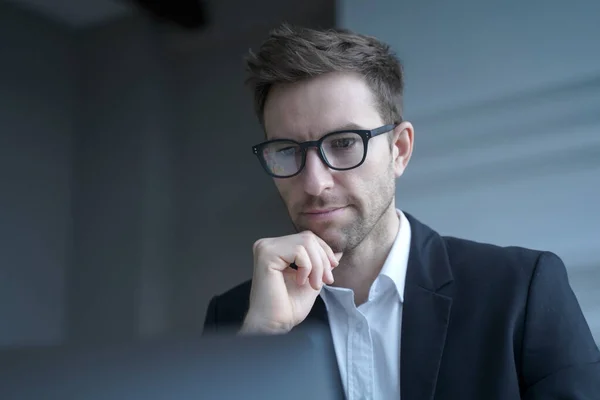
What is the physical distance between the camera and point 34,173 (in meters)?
2.88

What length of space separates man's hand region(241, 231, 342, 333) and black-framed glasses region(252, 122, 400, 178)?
0.53ft

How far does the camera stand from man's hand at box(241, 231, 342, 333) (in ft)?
3.45

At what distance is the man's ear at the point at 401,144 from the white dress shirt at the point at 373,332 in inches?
8.8

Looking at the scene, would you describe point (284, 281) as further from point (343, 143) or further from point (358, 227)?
point (343, 143)

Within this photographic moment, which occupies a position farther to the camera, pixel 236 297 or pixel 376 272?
pixel 236 297

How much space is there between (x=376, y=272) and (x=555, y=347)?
43cm

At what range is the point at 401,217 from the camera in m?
1.33

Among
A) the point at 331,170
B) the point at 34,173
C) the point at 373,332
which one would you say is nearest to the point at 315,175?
the point at 331,170

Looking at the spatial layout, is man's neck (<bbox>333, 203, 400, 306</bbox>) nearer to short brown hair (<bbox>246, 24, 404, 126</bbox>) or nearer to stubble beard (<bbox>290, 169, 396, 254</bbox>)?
stubble beard (<bbox>290, 169, 396, 254</bbox>)

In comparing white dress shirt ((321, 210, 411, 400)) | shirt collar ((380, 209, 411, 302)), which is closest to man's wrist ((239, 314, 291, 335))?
white dress shirt ((321, 210, 411, 400))

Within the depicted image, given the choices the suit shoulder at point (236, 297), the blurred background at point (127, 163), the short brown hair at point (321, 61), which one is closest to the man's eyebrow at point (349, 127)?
the short brown hair at point (321, 61)

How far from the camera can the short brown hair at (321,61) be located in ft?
3.93

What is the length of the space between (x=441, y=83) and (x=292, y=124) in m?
0.98

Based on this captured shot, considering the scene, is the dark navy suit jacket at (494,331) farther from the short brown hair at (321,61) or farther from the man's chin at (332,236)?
the short brown hair at (321,61)
